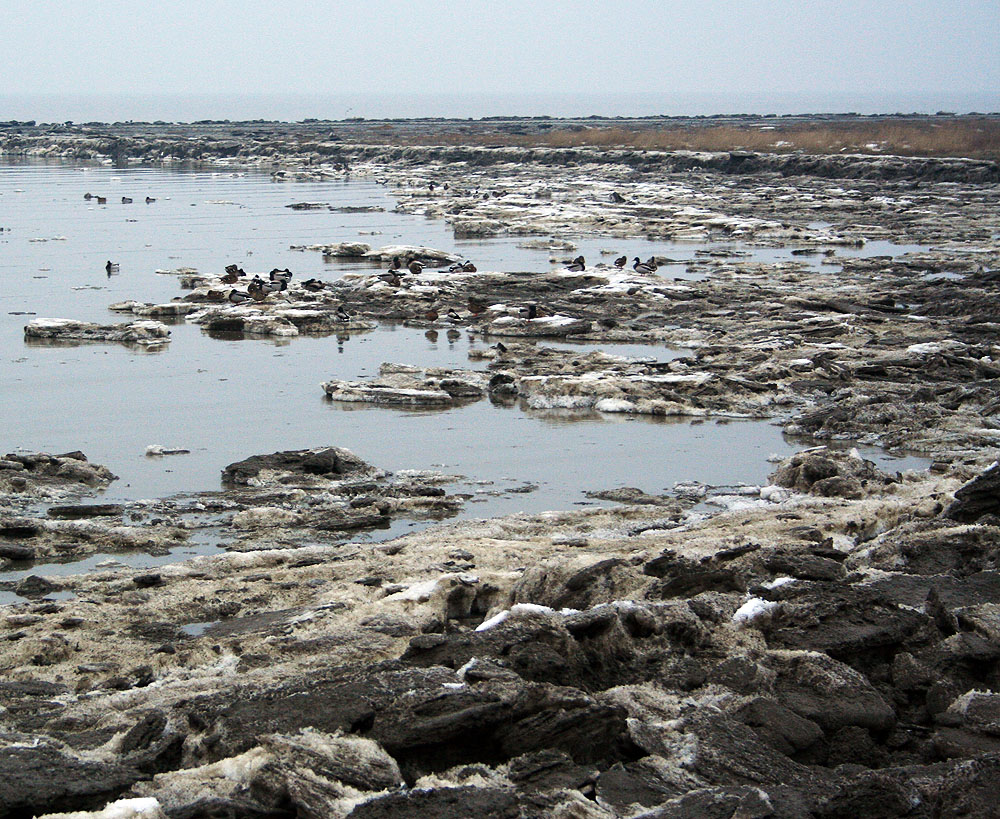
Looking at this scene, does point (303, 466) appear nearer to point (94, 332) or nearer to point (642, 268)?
point (94, 332)

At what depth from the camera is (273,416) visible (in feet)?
47.3

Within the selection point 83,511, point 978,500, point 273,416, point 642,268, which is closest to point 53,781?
point 83,511

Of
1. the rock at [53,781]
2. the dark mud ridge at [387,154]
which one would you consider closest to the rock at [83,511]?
the rock at [53,781]

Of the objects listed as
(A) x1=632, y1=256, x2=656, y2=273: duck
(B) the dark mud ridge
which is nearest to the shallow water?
(A) x1=632, y1=256, x2=656, y2=273: duck

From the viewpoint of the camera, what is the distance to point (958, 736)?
18.3 feet

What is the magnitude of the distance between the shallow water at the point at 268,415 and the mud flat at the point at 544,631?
0.51 meters

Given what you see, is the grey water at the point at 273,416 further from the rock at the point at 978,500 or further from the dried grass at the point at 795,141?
the dried grass at the point at 795,141

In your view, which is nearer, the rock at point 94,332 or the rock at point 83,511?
the rock at point 83,511

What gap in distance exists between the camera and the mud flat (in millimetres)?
5066

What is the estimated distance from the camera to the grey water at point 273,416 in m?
12.2

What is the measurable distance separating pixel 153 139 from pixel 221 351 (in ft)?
244

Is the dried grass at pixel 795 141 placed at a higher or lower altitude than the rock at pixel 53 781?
higher

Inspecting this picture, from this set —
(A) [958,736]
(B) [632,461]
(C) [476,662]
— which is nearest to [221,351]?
(B) [632,461]

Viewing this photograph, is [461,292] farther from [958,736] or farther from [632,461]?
[958,736]
